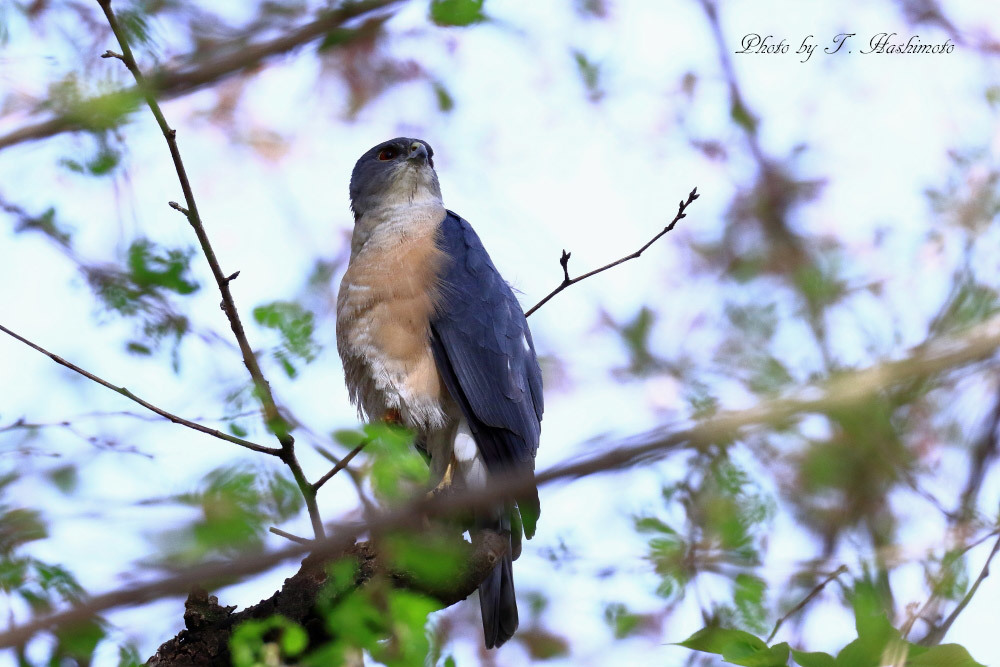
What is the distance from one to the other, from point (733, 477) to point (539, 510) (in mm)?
1041

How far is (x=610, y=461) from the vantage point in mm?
1254

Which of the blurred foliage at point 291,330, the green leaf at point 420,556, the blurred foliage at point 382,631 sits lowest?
the blurred foliage at point 382,631

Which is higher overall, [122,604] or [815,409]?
[815,409]

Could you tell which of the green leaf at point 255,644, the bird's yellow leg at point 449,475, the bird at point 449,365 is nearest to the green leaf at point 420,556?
the green leaf at point 255,644

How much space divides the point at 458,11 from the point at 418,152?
1962 mm

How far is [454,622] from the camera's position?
18.7 ft

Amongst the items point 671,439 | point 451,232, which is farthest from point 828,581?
point 451,232

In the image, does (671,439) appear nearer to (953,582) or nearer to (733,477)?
(733,477)

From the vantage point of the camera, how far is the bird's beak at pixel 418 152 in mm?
5266

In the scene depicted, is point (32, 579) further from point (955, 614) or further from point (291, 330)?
point (955, 614)

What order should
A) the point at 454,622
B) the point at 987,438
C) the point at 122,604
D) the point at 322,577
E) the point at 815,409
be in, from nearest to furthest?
the point at 122,604, the point at 815,409, the point at 322,577, the point at 987,438, the point at 454,622

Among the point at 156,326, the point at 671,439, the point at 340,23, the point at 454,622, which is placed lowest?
the point at 671,439

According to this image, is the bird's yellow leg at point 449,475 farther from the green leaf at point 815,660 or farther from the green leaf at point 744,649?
the green leaf at point 815,660

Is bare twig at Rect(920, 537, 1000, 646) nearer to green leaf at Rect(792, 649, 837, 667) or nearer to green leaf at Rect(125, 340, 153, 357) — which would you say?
green leaf at Rect(792, 649, 837, 667)
